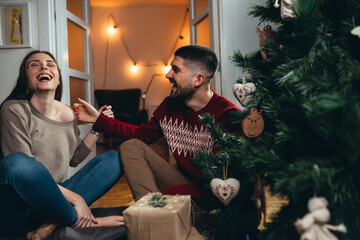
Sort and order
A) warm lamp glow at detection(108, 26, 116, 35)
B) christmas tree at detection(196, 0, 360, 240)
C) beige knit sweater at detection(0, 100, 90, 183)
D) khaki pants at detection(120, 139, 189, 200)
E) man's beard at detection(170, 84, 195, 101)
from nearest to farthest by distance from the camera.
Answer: christmas tree at detection(196, 0, 360, 240) < beige knit sweater at detection(0, 100, 90, 183) < khaki pants at detection(120, 139, 189, 200) < man's beard at detection(170, 84, 195, 101) < warm lamp glow at detection(108, 26, 116, 35)

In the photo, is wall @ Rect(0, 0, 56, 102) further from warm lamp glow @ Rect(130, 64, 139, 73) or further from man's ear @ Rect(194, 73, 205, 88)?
warm lamp glow @ Rect(130, 64, 139, 73)

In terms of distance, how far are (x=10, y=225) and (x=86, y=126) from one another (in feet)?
4.75

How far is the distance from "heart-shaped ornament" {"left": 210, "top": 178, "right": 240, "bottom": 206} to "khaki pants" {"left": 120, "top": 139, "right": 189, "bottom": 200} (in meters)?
0.43

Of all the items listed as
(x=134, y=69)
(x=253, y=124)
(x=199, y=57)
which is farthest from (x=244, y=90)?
(x=134, y=69)

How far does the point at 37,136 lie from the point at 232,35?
1444 mm

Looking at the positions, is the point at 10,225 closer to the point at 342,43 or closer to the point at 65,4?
the point at 342,43

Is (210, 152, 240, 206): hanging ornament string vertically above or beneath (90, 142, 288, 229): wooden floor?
above

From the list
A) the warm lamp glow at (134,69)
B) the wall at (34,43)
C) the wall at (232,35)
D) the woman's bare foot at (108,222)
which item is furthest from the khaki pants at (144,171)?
the warm lamp glow at (134,69)

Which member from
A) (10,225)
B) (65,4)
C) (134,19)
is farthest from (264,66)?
(134,19)

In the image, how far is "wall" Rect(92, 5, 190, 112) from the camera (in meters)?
6.04

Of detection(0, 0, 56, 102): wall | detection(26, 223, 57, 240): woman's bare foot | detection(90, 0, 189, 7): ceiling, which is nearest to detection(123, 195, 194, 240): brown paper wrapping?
detection(26, 223, 57, 240): woman's bare foot

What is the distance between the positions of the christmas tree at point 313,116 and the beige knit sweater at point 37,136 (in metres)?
0.83

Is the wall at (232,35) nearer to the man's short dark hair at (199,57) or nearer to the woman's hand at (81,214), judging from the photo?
the man's short dark hair at (199,57)

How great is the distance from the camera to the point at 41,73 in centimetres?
138
